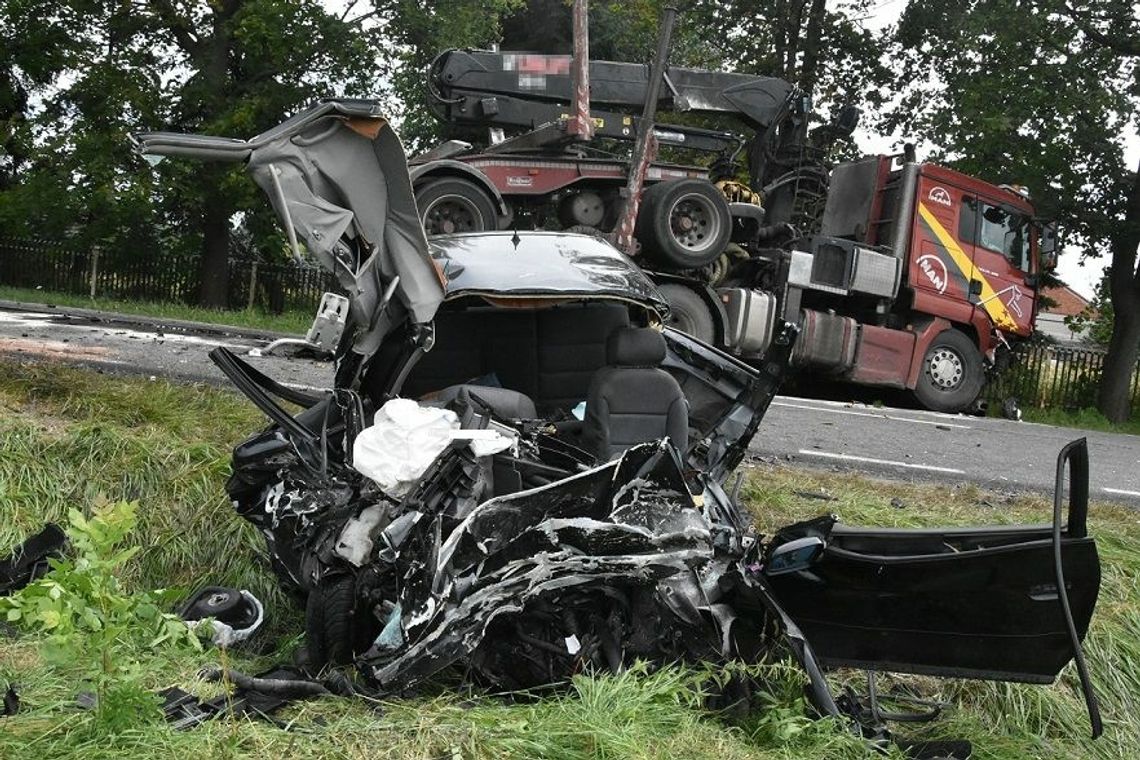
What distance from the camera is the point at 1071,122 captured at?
1639 cm

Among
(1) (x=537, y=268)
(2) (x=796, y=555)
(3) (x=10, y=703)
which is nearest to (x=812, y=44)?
(1) (x=537, y=268)

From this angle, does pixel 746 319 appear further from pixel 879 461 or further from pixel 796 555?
pixel 796 555

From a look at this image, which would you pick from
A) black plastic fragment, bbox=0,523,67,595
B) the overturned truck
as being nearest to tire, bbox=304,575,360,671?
the overturned truck

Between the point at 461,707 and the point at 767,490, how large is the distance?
3.36 m

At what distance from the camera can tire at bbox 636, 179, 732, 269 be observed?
11.8 meters

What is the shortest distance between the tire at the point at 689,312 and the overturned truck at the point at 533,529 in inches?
271

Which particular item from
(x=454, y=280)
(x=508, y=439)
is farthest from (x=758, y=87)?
(x=508, y=439)

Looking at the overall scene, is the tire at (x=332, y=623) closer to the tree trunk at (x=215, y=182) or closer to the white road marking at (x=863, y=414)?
the white road marking at (x=863, y=414)

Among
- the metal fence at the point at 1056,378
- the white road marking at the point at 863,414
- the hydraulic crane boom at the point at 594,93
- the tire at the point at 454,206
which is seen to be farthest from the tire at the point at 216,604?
the metal fence at the point at 1056,378

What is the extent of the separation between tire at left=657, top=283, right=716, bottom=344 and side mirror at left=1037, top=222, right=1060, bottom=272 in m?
4.80

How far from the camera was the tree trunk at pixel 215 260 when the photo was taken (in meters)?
20.0

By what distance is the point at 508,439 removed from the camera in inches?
158

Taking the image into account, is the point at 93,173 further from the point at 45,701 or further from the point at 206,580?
the point at 45,701

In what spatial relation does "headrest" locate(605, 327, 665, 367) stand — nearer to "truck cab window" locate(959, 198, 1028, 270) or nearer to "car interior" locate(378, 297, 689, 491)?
"car interior" locate(378, 297, 689, 491)
